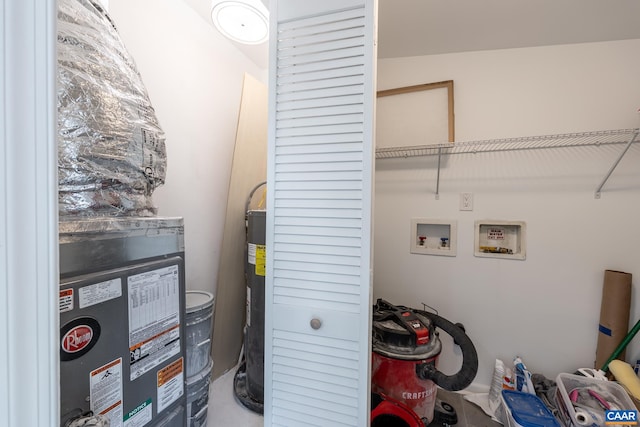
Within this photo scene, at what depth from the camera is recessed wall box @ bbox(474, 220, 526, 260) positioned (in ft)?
5.07

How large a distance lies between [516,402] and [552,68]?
1979 mm

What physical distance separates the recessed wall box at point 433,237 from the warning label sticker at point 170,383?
1500mm

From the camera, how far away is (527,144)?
1.51m

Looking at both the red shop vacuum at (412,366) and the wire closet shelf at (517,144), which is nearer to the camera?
the red shop vacuum at (412,366)

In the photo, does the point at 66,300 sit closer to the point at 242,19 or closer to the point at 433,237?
the point at 242,19

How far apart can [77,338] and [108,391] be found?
0.16m

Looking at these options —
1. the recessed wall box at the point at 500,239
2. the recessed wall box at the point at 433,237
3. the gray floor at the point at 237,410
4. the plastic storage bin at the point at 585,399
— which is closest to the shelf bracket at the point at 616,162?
the recessed wall box at the point at 500,239

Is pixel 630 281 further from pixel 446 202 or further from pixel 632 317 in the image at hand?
pixel 446 202

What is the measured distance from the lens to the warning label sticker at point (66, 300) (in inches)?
18.5

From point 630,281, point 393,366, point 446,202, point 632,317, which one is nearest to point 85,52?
point 393,366

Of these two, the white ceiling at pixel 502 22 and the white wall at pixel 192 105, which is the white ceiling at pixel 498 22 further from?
the white wall at pixel 192 105

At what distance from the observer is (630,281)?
1.35 meters

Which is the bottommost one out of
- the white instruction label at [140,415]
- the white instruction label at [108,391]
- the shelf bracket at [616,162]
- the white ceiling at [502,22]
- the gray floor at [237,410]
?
the gray floor at [237,410]

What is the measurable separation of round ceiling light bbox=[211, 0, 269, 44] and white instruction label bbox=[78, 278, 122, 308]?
1328 mm
